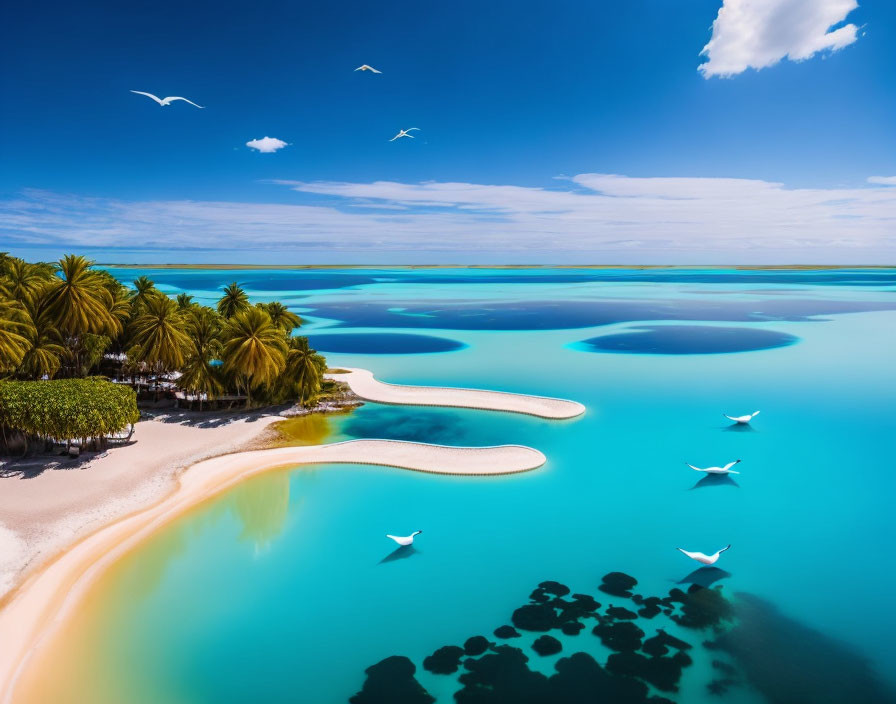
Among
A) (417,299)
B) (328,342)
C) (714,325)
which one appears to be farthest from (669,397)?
(417,299)

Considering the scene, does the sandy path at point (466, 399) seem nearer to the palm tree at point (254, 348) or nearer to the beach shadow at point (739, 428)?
the palm tree at point (254, 348)

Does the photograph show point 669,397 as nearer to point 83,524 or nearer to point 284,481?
point 284,481

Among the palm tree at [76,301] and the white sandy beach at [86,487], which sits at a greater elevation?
the palm tree at [76,301]

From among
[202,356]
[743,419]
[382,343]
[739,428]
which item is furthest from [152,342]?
[743,419]

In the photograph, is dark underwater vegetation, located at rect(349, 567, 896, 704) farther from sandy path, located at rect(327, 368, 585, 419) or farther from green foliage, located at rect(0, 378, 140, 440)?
sandy path, located at rect(327, 368, 585, 419)

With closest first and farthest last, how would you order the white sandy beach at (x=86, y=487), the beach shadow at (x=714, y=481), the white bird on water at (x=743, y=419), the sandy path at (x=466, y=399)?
the white sandy beach at (x=86, y=487), the beach shadow at (x=714, y=481), the white bird on water at (x=743, y=419), the sandy path at (x=466, y=399)

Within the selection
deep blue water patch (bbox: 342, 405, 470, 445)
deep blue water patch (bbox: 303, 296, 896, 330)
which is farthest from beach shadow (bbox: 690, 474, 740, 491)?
deep blue water patch (bbox: 303, 296, 896, 330)

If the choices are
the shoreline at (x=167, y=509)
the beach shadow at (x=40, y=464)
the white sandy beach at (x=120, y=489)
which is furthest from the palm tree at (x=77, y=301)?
the shoreline at (x=167, y=509)

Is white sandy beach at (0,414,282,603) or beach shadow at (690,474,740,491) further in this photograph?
beach shadow at (690,474,740,491)
